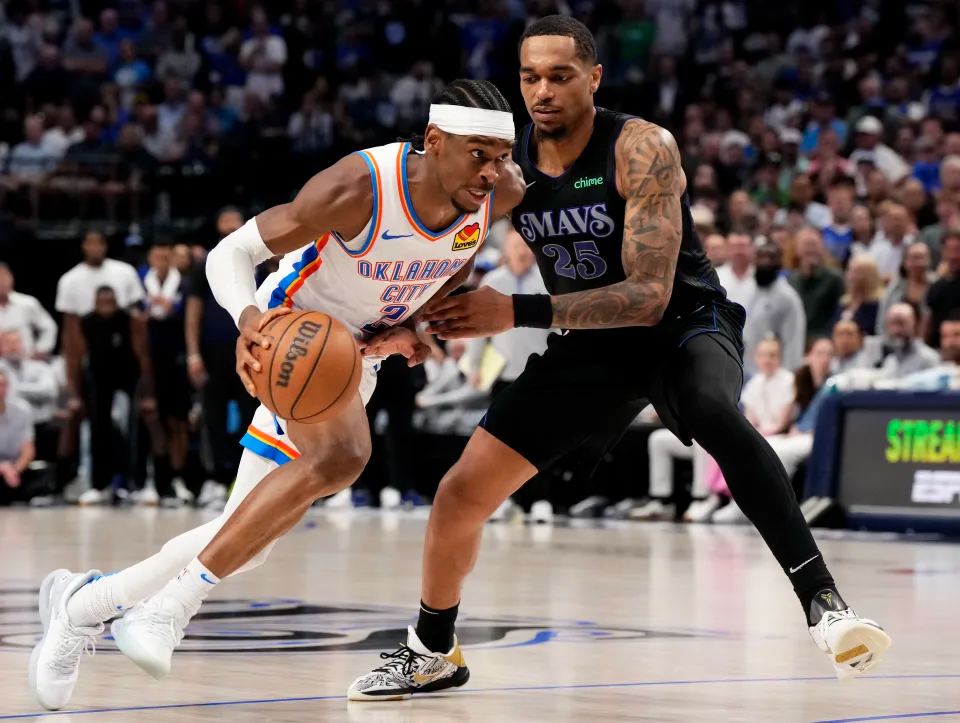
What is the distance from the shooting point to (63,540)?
31.5 feet

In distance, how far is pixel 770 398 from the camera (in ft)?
39.0

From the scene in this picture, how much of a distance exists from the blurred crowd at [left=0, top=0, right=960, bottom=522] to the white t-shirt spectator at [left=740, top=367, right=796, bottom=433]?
18 millimetres

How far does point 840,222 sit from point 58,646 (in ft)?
32.9

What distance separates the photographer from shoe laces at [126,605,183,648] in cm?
416

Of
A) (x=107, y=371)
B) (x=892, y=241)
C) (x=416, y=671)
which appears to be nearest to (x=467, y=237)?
(x=416, y=671)

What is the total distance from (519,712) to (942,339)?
292 inches

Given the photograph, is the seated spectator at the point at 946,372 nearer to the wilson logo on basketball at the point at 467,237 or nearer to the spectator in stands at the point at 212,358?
the spectator in stands at the point at 212,358

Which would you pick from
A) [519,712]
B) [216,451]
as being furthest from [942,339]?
[519,712]

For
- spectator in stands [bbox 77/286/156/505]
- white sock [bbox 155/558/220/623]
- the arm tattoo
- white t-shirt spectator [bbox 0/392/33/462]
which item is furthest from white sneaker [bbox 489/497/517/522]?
white sock [bbox 155/558/220/623]

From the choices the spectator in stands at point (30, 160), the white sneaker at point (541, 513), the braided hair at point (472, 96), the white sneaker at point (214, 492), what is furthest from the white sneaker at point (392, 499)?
the braided hair at point (472, 96)

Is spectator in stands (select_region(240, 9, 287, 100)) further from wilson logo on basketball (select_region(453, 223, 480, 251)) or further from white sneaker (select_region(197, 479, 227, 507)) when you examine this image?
wilson logo on basketball (select_region(453, 223, 480, 251))

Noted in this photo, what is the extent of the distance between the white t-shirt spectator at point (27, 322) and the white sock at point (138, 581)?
33.4ft

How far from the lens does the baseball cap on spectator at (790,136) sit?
1488 cm

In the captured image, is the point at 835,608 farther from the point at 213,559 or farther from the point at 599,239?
the point at 213,559
